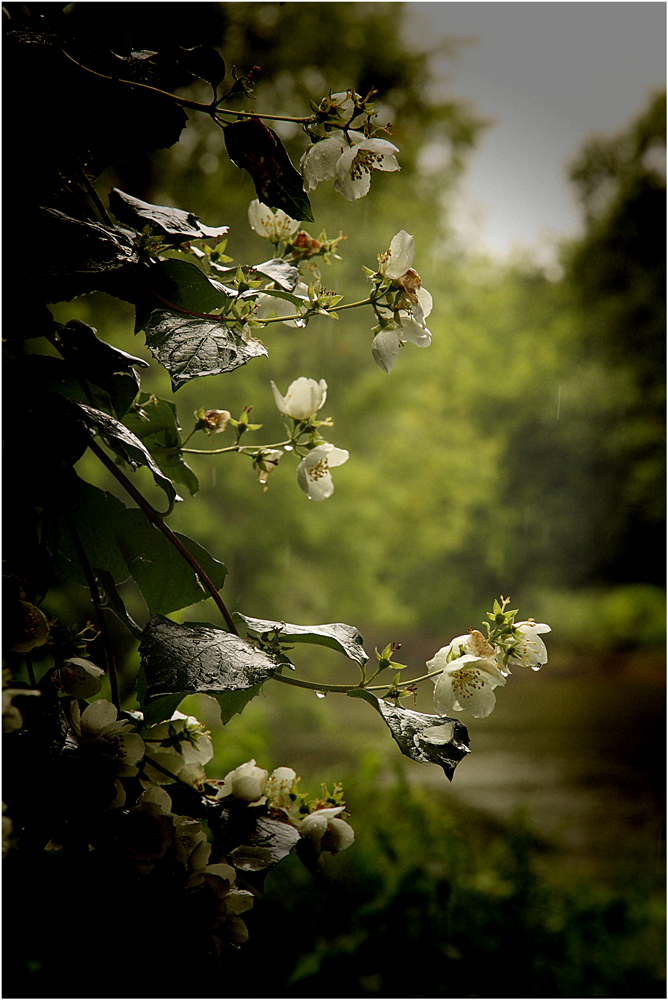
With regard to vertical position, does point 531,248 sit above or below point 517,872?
above

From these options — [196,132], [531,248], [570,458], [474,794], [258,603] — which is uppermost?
[531,248]

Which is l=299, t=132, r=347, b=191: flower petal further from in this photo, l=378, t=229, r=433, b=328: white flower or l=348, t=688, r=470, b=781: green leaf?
l=348, t=688, r=470, b=781: green leaf

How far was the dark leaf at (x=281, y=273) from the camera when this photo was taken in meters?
0.40

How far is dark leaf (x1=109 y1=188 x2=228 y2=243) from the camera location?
382 mm

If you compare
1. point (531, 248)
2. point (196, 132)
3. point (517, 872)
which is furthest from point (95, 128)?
point (531, 248)

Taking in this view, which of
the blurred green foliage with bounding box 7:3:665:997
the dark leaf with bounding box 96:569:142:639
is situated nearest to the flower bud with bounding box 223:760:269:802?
the dark leaf with bounding box 96:569:142:639

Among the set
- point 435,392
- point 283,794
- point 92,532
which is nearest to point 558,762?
point 435,392

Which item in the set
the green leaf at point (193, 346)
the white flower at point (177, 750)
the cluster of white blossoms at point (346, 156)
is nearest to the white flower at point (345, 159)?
the cluster of white blossoms at point (346, 156)

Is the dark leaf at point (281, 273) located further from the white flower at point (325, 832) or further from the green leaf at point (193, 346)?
the white flower at point (325, 832)

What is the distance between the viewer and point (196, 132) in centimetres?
298

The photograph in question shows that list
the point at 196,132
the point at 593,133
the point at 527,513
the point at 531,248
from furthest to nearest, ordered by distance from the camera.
→ the point at 531,248 → the point at 527,513 → the point at 593,133 → the point at 196,132

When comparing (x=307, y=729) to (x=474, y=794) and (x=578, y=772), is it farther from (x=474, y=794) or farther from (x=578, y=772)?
(x=578, y=772)

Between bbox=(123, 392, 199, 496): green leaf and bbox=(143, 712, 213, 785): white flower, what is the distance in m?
0.15

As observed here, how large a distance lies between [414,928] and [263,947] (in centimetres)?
28
